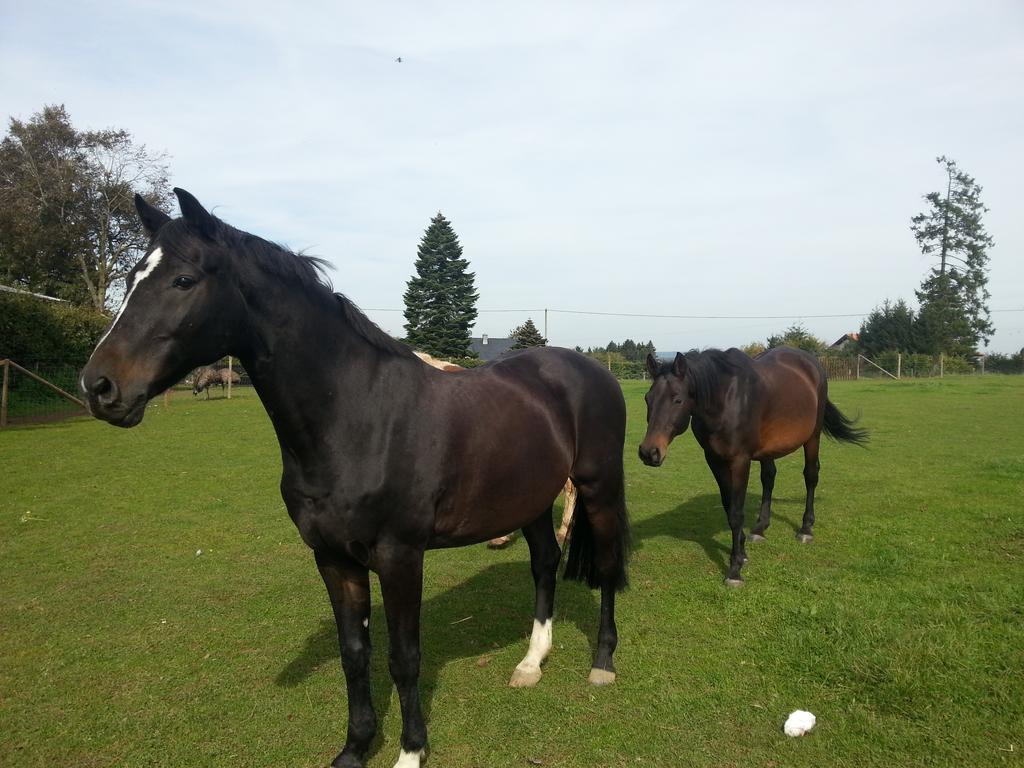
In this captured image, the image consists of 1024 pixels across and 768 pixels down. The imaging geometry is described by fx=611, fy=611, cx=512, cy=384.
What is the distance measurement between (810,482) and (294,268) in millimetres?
6467

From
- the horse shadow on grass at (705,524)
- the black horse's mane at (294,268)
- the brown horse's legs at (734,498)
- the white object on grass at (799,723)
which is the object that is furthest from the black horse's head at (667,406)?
the black horse's mane at (294,268)

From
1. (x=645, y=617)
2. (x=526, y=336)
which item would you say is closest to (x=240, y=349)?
(x=645, y=617)

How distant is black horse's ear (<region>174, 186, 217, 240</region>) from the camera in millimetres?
2270

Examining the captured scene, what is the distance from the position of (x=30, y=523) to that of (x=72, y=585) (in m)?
2.49

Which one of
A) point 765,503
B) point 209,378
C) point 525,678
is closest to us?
point 525,678

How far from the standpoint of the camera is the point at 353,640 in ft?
9.72

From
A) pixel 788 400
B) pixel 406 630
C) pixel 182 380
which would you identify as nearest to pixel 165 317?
pixel 182 380

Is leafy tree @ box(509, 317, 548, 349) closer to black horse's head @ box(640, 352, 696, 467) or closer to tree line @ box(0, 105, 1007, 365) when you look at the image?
tree line @ box(0, 105, 1007, 365)

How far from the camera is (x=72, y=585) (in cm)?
525

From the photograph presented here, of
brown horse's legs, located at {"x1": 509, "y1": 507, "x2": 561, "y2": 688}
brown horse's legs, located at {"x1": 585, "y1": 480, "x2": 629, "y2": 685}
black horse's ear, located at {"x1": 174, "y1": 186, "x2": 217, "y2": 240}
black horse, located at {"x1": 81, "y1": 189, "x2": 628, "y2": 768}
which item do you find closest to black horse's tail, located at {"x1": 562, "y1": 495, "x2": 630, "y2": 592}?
brown horse's legs, located at {"x1": 585, "y1": 480, "x2": 629, "y2": 685}

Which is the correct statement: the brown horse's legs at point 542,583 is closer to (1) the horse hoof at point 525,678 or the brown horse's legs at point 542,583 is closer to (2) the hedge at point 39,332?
(1) the horse hoof at point 525,678

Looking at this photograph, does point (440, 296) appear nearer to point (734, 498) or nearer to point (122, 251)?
point (122, 251)

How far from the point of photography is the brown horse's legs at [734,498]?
540 centimetres

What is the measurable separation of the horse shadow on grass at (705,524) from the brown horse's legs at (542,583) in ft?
7.41
